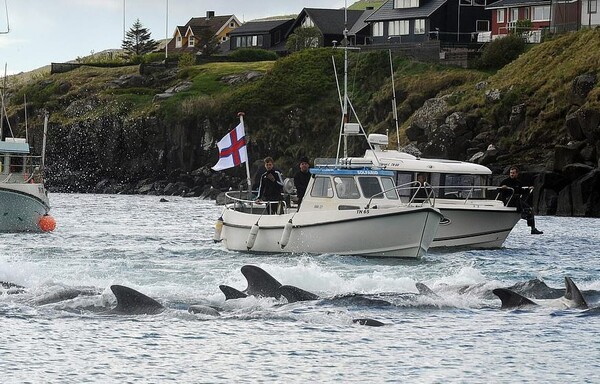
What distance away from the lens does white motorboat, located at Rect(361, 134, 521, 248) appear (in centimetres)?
3847

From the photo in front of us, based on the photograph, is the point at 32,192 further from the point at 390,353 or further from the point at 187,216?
the point at 390,353

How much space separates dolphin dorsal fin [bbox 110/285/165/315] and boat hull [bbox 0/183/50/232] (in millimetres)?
22205

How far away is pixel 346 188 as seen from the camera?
3547 cm

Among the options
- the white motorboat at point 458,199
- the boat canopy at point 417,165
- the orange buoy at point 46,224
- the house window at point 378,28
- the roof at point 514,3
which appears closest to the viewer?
the white motorboat at point 458,199

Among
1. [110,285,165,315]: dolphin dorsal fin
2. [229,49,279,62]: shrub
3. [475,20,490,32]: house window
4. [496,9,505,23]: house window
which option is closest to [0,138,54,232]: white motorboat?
[110,285,165,315]: dolphin dorsal fin

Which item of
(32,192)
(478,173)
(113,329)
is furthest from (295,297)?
(32,192)

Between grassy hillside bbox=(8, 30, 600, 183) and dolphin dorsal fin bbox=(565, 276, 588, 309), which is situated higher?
grassy hillside bbox=(8, 30, 600, 183)

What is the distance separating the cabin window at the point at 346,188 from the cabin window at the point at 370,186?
193 millimetres

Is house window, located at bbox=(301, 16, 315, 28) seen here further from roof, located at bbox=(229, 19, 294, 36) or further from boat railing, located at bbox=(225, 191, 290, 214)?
boat railing, located at bbox=(225, 191, 290, 214)

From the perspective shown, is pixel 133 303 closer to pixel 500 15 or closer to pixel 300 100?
pixel 300 100

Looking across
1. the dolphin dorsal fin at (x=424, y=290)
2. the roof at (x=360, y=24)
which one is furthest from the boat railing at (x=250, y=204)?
the roof at (x=360, y=24)

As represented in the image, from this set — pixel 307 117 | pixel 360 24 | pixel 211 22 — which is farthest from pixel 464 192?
pixel 211 22

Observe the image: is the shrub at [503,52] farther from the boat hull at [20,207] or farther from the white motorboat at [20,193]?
the boat hull at [20,207]

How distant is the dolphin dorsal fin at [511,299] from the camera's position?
24.4 meters
